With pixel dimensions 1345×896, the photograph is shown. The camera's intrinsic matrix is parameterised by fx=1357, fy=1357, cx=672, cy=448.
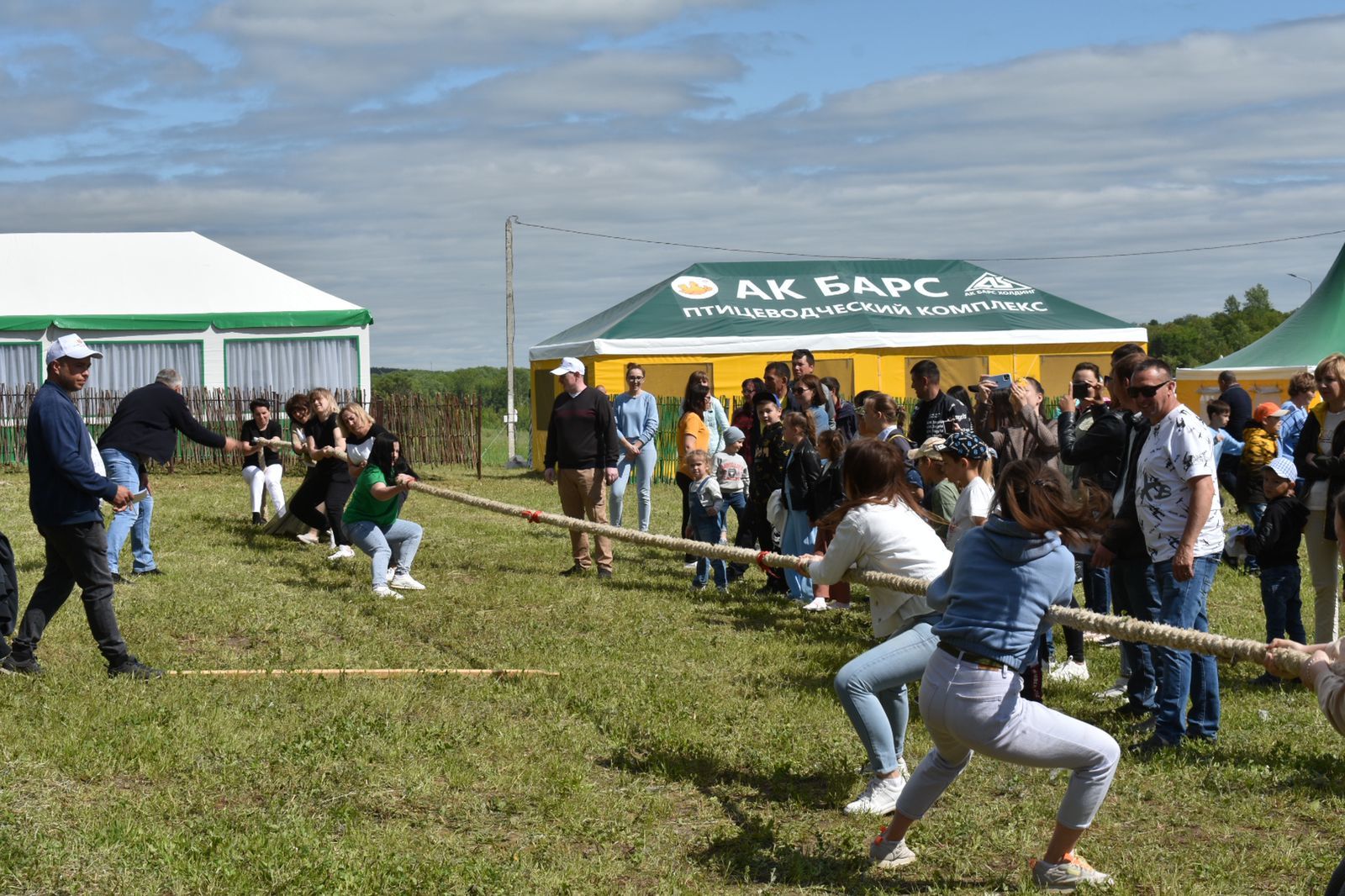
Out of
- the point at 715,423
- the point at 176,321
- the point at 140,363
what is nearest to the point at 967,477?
the point at 715,423

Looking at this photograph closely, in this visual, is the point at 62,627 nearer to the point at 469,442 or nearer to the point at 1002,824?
the point at 1002,824

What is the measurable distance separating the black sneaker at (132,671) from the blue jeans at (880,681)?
4258 millimetres

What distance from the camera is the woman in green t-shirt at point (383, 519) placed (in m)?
11.1

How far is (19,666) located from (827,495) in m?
5.41

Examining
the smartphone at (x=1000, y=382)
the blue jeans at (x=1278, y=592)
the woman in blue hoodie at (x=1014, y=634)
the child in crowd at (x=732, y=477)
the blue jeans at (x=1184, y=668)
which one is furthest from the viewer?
the child in crowd at (x=732, y=477)

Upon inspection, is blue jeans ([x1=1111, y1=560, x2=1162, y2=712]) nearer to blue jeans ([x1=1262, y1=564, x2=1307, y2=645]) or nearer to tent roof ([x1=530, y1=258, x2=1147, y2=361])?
blue jeans ([x1=1262, y1=564, x2=1307, y2=645])

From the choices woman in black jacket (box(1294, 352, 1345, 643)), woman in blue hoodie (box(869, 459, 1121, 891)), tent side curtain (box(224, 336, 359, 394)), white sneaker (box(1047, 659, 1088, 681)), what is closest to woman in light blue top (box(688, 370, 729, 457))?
white sneaker (box(1047, 659, 1088, 681))

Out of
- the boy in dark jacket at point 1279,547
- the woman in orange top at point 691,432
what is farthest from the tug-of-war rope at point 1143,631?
the woman in orange top at point 691,432

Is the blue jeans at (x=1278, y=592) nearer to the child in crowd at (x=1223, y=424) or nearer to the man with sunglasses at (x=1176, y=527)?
the man with sunglasses at (x=1176, y=527)

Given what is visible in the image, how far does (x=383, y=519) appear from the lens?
11.3 meters

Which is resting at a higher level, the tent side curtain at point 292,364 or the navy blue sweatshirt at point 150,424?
the tent side curtain at point 292,364

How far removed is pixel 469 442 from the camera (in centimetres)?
2706

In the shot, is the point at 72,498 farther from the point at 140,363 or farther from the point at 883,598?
the point at 140,363

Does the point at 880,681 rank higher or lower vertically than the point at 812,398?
lower
